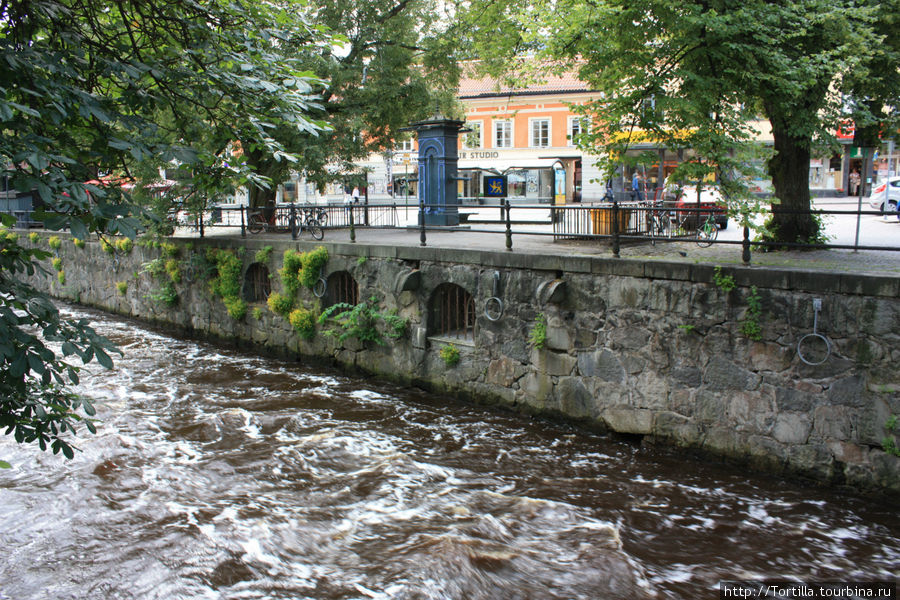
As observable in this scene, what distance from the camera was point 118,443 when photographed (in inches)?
361

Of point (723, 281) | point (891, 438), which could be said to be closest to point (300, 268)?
point (723, 281)

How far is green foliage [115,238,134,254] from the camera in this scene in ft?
58.0

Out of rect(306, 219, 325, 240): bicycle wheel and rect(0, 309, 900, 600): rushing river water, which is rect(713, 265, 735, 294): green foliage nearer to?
rect(0, 309, 900, 600): rushing river water

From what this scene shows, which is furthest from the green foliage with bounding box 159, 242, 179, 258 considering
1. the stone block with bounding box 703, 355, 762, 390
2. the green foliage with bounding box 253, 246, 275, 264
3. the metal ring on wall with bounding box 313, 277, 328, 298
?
the stone block with bounding box 703, 355, 762, 390

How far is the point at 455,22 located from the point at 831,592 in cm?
1516

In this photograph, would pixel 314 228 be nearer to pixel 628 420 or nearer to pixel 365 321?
pixel 365 321

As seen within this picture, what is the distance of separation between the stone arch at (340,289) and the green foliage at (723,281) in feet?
22.8

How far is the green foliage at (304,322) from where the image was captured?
518 inches

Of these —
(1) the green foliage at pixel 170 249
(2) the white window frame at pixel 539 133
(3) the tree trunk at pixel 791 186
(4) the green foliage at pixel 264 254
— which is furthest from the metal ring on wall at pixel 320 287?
(2) the white window frame at pixel 539 133

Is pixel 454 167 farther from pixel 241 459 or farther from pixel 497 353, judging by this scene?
pixel 241 459

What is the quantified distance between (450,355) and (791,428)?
4951mm

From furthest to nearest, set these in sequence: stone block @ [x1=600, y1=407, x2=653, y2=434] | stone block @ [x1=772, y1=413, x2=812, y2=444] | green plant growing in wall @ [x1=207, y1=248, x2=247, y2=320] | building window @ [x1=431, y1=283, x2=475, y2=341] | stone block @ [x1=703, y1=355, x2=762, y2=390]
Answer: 1. green plant growing in wall @ [x1=207, y1=248, x2=247, y2=320]
2. building window @ [x1=431, y1=283, x2=475, y2=341]
3. stone block @ [x1=600, y1=407, x2=653, y2=434]
4. stone block @ [x1=703, y1=355, x2=762, y2=390]
5. stone block @ [x1=772, y1=413, x2=812, y2=444]

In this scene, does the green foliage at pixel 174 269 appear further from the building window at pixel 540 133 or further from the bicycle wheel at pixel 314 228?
the building window at pixel 540 133

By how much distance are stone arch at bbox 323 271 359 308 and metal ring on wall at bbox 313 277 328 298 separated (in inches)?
2.6
